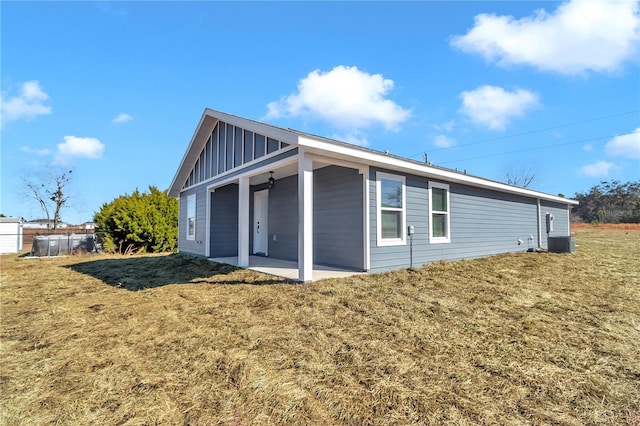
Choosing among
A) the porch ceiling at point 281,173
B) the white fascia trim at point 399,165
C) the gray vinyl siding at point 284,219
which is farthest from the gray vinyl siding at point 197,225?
the white fascia trim at point 399,165

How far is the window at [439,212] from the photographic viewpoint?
8.08 metres

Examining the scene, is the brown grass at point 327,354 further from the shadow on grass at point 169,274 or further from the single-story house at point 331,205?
the single-story house at point 331,205

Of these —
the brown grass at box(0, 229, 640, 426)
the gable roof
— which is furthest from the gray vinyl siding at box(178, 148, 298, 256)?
the brown grass at box(0, 229, 640, 426)

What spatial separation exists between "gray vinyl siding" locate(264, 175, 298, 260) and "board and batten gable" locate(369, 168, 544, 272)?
2902 millimetres

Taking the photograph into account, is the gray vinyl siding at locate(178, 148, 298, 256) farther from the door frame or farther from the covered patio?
the covered patio

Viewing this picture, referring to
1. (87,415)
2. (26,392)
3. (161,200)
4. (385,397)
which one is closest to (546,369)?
(385,397)

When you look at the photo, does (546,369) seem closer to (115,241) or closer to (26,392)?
(26,392)

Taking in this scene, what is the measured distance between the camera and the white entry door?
33.6 feet

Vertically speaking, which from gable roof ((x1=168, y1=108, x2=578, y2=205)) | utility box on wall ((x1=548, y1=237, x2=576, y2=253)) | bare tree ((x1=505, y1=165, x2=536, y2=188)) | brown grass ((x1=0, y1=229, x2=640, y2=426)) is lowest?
brown grass ((x1=0, y1=229, x2=640, y2=426))

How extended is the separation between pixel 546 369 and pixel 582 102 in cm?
1772

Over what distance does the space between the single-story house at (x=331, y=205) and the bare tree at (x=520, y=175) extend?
25.0m

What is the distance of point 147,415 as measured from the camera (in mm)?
2137

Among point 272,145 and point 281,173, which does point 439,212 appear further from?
point 272,145

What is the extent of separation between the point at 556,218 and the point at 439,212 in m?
9.61
